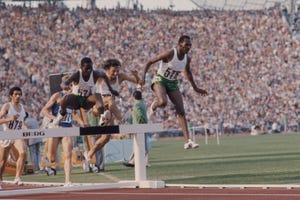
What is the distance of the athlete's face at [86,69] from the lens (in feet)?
46.4

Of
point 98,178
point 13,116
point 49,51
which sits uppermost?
point 49,51

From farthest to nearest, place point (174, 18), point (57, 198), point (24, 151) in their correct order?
1. point (174, 18)
2. point (24, 151)
3. point (57, 198)

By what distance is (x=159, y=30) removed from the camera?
176 ft

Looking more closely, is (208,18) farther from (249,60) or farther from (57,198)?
(57,198)

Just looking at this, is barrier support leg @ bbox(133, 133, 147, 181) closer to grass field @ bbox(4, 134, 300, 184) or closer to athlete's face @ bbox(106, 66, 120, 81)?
grass field @ bbox(4, 134, 300, 184)

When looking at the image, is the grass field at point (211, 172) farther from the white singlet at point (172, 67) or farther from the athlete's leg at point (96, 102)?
the white singlet at point (172, 67)

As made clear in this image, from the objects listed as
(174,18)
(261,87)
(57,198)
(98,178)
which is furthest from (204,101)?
(57,198)

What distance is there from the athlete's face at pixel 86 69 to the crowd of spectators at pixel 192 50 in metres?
30.1

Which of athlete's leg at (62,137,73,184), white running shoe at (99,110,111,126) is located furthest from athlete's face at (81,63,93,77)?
athlete's leg at (62,137,73,184)

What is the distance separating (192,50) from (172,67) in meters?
36.7

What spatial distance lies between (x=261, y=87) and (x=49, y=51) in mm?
12737

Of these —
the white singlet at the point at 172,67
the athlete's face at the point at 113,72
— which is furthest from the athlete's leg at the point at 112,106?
the white singlet at the point at 172,67

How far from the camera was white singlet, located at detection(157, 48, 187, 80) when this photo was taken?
1577 centimetres

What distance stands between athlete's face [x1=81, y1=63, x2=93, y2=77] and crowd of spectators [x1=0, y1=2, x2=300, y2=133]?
30.1 m
